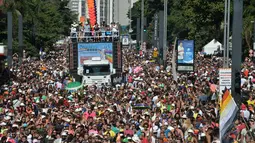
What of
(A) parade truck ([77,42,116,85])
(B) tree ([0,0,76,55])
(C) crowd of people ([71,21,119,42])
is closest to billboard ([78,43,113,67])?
(A) parade truck ([77,42,116,85])

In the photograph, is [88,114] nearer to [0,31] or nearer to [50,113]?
[50,113]

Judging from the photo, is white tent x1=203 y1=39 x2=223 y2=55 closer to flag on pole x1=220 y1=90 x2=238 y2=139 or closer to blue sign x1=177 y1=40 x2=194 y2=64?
blue sign x1=177 y1=40 x2=194 y2=64

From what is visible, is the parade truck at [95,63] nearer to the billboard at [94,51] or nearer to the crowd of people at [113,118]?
the billboard at [94,51]

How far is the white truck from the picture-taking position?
41406mm

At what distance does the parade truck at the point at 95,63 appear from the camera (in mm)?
41438

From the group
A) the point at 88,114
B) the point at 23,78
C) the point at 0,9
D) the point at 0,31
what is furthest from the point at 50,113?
the point at 0,31

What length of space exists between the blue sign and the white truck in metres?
4.72

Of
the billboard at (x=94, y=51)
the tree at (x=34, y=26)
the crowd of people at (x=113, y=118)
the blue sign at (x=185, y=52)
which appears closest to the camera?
the crowd of people at (x=113, y=118)

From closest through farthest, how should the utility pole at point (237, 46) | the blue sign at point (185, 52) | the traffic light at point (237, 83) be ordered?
the traffic light at point (237, 83), the utility pole at point (237, 46), the blue sign at point (185, 52)

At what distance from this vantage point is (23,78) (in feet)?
152

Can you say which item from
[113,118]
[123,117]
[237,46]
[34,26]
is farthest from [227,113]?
[34,26]

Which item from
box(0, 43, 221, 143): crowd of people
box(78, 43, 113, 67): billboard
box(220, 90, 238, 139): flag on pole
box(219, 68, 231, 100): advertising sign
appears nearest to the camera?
box(220, 90, 238, 139): flag on pole

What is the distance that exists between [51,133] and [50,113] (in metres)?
5.55

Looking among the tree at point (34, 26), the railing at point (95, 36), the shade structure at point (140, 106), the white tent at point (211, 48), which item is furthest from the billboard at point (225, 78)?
the white tent at point (211, 48)
